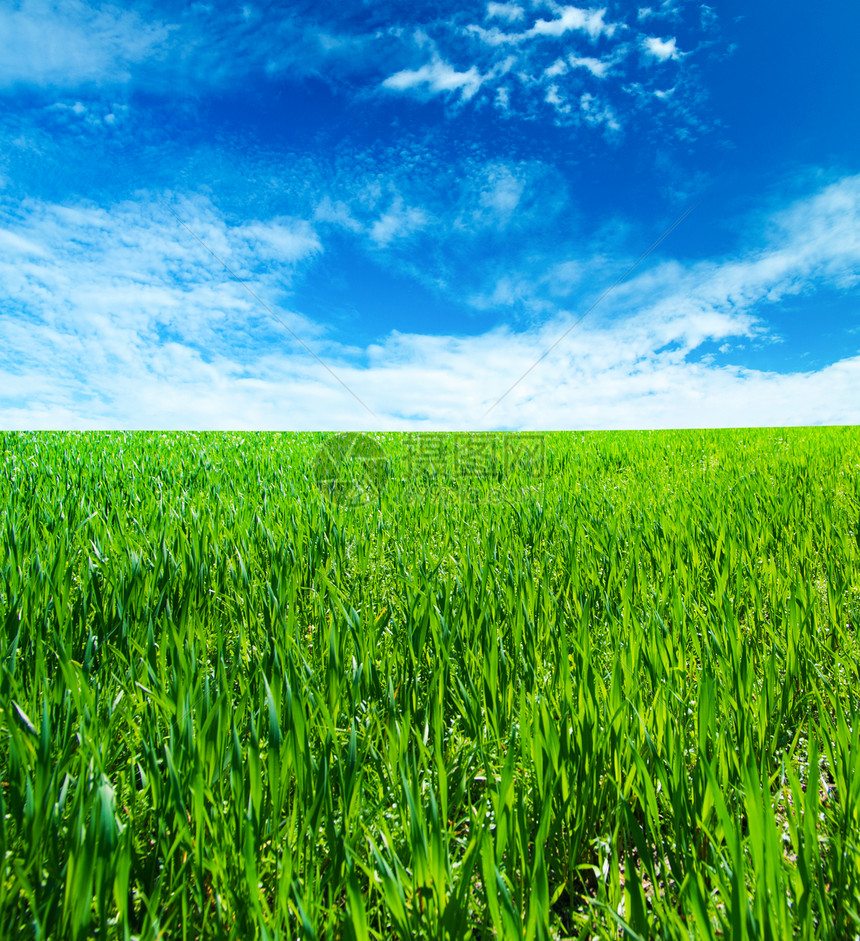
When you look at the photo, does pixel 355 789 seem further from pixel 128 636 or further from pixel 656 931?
pixel 128 636

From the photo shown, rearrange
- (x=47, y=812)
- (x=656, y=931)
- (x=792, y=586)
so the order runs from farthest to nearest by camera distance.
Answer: (x=792, y=586), (x=47, y=812), (x=656, y=931)

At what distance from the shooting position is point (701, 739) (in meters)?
1.25

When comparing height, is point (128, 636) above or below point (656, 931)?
above

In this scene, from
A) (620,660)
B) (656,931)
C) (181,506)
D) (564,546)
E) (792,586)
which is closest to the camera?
(656,931)

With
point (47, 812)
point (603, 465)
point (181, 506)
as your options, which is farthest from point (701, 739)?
point (603, 465)

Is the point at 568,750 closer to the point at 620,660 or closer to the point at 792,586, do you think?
the point at 620,660

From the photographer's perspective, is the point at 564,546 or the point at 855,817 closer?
the point at 855,817

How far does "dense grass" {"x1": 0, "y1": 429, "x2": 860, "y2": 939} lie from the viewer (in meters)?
0.96

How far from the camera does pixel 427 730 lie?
144cm

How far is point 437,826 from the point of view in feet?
3.24

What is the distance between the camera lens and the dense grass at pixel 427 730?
96 centimetres

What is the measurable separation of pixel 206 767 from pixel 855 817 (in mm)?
1528

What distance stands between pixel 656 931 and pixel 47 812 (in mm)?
1231

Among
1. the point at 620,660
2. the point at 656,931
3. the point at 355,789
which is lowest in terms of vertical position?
the point at 656,931
